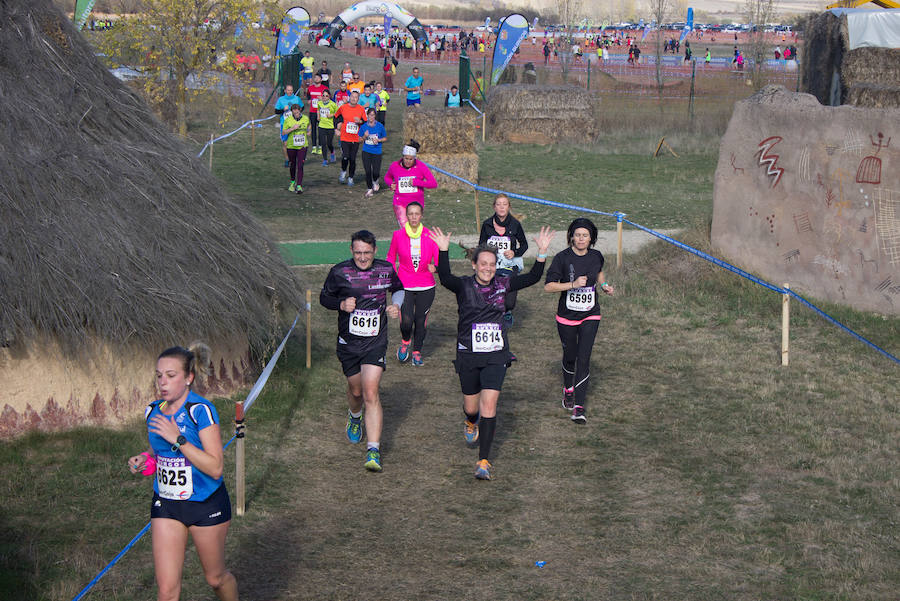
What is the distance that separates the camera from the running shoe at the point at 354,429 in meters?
8.34

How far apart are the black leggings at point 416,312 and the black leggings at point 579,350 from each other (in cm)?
172

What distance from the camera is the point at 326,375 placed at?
399 inches

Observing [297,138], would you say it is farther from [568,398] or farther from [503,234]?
[568,398]

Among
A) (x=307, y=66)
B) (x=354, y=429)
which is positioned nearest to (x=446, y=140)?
(x=307, y=66)

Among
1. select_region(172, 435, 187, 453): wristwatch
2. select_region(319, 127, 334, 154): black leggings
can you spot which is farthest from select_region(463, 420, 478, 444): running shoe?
select_region(319, 127, 334, 154): black leggings

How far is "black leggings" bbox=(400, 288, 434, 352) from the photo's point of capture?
10305 millimetres

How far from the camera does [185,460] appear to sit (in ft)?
16.0

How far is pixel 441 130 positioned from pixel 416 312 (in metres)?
11.6

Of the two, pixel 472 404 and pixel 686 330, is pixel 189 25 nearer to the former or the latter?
pixel 686 330

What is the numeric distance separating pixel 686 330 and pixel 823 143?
109 inches

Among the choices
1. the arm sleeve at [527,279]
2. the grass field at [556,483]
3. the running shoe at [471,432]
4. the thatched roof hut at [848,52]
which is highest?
the thatched roof hut at [848,52]

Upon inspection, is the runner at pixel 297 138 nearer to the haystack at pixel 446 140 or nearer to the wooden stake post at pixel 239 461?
the haystack at pixel 446 140

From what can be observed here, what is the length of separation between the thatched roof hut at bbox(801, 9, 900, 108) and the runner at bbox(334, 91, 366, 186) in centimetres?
1055

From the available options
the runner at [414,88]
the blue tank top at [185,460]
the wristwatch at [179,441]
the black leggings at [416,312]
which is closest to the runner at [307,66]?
the runner at [414,88]
